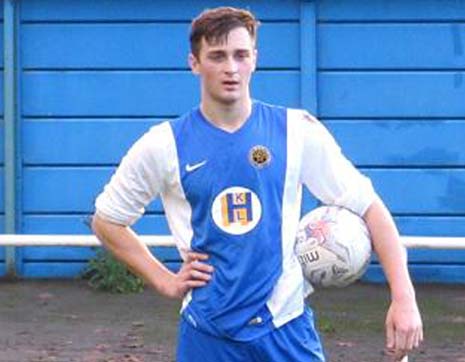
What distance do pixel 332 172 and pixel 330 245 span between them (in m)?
0.22

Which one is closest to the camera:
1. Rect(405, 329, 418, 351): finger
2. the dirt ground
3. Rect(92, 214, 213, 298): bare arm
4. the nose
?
Rect(405, 329, 418, 351): finger

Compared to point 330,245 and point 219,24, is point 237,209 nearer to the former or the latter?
point 330,245

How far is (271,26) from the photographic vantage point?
11.5 metres

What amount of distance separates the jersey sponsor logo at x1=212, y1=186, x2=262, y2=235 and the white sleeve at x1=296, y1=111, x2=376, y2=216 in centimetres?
19

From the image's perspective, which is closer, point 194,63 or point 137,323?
point 194,63

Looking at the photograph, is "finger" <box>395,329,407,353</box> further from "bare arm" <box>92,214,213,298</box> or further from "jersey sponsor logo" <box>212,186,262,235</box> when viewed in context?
"bare arm" <box>92,214,213,298</box>

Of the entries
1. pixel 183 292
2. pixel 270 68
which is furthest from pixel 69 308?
pixel 183 292

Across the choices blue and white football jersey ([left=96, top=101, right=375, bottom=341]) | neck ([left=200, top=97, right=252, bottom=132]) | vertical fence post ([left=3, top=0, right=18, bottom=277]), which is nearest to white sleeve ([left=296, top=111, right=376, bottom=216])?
blue and white football jersey ([left=96, top=101, right=375, bottom=341])

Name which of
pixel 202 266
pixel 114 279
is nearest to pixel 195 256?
pixel 202 266

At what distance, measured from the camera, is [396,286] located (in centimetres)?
455

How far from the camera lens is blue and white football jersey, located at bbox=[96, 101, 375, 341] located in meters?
4.66

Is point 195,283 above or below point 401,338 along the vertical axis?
above

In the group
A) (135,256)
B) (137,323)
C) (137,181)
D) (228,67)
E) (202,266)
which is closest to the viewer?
(228,67)

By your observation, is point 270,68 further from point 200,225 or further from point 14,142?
point 200,225
